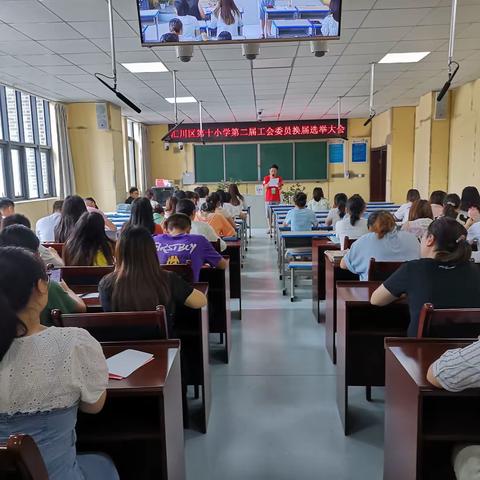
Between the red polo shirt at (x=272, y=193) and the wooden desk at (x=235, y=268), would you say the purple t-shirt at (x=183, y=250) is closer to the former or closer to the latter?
the wooden desk at (x=235, y=268)

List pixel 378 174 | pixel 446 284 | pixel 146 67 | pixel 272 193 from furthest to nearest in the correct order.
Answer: pixel 378 174
pixel 272 193
pixel 146 67
pixel 446 284

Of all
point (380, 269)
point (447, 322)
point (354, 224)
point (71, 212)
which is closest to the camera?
point (447, 322)

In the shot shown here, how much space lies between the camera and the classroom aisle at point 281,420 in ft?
7.52

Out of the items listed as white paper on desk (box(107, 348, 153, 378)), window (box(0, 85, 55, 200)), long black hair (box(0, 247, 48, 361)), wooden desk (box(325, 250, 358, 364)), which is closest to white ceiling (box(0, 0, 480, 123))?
window (box(0, 85, 55, 200))

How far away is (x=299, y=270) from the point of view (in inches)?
213

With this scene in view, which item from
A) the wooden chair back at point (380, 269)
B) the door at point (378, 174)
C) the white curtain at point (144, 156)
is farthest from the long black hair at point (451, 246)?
the white curtain at point (144, 156)

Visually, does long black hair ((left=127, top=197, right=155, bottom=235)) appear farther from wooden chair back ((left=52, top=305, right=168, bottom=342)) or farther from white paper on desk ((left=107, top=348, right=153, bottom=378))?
white paper on desk ((left=107, top=348, right=153, bottom=378))

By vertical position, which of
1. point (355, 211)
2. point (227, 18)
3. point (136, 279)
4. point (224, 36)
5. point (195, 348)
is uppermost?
point (227, 18)

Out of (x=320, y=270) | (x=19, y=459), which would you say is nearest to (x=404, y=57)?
(x=320, y=270)

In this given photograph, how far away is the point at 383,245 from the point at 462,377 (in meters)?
1.77

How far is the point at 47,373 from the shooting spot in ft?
3.91

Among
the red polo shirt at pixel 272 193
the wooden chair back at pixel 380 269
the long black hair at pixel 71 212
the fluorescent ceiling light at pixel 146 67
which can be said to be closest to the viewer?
the wooden chair back at pixel 380 269

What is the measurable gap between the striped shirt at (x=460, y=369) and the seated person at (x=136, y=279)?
4.13ft

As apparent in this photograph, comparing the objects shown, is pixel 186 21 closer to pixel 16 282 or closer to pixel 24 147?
pixel 16 282
